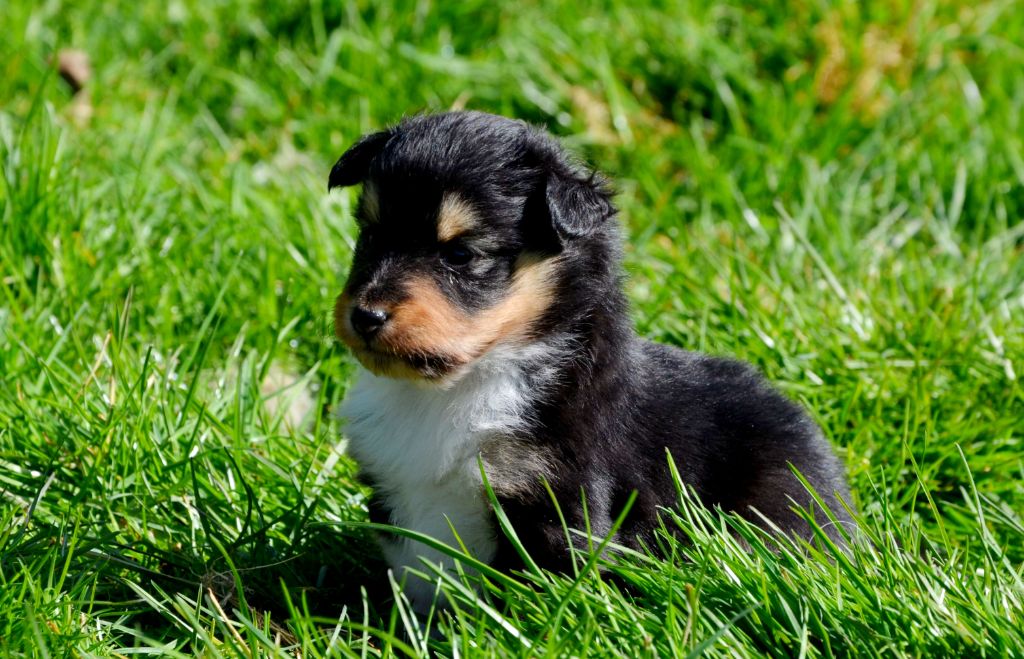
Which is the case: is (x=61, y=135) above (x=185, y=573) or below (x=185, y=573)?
above

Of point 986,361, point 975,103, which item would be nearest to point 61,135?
point 986,361

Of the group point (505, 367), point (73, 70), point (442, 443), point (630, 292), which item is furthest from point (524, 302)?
point (73, 70)

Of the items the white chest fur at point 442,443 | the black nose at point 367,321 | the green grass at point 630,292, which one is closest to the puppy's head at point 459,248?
the black nose at point 367,321

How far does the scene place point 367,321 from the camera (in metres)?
3.48

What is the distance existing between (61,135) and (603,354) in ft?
11.5

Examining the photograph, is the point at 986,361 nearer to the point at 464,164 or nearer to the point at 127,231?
the point at 464,164

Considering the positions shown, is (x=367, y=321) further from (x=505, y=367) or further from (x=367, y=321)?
(x=505, y=367)

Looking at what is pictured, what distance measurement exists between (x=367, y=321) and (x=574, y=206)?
692 mm

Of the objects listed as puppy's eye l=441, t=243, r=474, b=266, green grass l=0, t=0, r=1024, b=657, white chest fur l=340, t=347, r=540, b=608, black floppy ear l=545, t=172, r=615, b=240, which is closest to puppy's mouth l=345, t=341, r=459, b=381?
white chest fur l=340, t=347, r=540, b=608

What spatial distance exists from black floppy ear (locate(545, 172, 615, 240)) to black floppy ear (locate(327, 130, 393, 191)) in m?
0.64

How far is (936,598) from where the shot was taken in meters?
3.28

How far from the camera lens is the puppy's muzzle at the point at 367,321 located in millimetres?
3465

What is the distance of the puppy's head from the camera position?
11.5 feet

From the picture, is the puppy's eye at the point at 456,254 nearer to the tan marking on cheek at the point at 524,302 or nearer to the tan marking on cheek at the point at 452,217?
the tan marking on cheek at the point at 452,217
